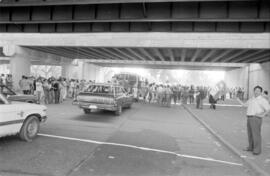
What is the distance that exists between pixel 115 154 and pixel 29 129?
106 inches

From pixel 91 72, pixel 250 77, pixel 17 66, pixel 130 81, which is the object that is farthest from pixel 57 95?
pixel 250 77

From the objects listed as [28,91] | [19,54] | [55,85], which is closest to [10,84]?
[28,91]

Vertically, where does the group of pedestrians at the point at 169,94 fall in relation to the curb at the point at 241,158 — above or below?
above

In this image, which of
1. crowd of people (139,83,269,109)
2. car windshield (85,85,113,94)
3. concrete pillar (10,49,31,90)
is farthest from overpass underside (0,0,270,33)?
concrete pillar (10,49,31,90)

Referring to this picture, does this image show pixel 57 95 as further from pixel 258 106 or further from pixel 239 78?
pixel 239 78

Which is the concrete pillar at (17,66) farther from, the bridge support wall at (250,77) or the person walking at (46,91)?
the bridge support wall at (250,77)

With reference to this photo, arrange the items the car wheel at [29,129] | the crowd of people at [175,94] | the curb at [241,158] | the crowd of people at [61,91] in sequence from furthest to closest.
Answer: the crowd of people at [175,94] → the crowd of people at [61,91] → the car wheel at [29,129] → the curb at [241,158]

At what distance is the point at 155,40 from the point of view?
2167 centimetres

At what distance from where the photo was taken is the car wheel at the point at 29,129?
6.36m

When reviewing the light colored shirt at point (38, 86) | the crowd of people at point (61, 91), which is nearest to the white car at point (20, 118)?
the crowd of people at point (61, 91)

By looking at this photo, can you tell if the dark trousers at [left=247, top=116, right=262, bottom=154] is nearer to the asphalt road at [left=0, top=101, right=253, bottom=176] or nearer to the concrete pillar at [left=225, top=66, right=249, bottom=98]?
the asphalt road at [left=0, top=101, right=253, bottom=176]

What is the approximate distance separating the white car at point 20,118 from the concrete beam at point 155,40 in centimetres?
1612

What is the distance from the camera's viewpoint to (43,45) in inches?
977

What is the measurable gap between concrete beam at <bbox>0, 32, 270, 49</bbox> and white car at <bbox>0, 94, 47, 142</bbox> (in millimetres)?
16118
